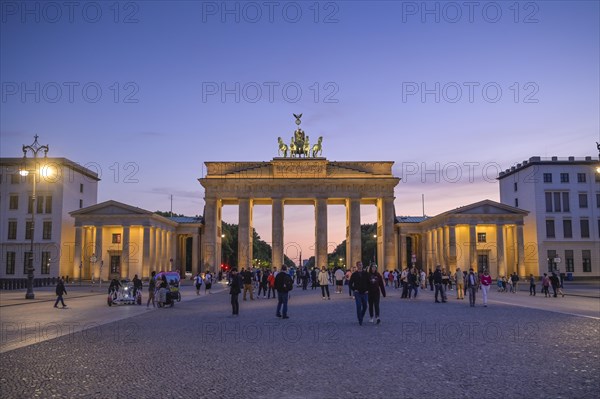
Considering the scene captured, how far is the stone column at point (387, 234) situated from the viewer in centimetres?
7194

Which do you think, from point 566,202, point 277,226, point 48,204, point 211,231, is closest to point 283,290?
point 277,226

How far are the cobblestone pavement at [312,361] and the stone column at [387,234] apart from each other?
53957 mm

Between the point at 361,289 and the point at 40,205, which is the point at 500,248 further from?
the point at 40,205

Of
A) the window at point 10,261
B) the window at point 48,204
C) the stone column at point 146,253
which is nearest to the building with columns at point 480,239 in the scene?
the stone column at point 146,253

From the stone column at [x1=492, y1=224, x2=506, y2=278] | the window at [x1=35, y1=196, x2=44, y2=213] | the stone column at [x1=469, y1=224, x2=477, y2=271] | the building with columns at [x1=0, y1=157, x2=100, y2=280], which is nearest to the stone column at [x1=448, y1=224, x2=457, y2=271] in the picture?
the stone column at [x1=469, y1=224, x2=477, y2=271]

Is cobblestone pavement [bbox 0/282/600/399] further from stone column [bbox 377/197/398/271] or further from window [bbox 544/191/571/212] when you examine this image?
window [bbox 544/191/571/212]

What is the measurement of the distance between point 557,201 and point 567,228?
12.2ft

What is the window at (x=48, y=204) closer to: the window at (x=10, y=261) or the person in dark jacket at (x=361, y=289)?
the window at (x=10, y=261)

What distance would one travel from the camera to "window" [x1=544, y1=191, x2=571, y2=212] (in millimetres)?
71375

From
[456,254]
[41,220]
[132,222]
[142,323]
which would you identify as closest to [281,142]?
[132,222]

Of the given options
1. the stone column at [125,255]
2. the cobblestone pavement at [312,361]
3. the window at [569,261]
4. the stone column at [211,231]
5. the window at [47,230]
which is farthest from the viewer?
the stone column at [211,231]

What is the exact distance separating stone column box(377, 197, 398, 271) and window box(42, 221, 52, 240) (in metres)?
43.2

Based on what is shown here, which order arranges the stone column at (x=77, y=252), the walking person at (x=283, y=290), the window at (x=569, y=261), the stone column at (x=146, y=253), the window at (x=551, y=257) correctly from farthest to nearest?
the window at (x=569, y=261) → the window at (x=551, y=257) → the stone column at (x=77, y=252) → the stone column at (x=146, y=253) → the walking person at (x=283, y=290)

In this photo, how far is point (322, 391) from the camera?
26.7ft
